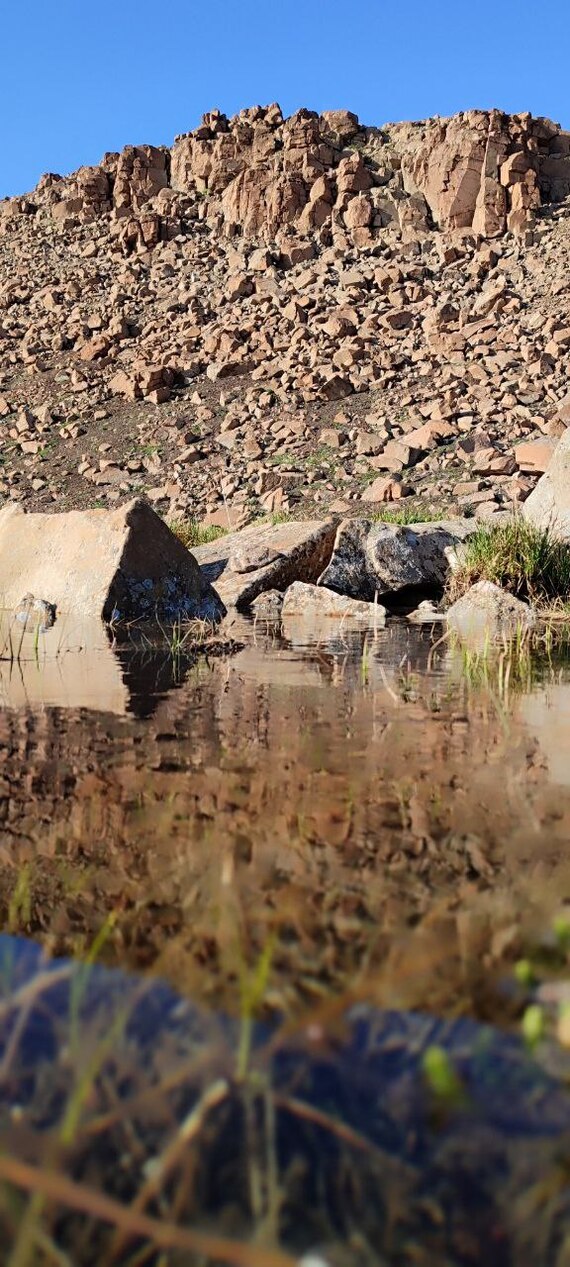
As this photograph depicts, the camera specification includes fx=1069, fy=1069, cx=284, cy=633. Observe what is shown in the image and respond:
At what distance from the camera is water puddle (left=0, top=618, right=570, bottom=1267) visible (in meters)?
0.94

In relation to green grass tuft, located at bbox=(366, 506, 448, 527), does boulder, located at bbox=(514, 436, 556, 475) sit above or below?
above

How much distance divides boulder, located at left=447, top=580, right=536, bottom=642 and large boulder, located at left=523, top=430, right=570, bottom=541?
5.48ft

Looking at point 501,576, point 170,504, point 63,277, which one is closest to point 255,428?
point 170,504

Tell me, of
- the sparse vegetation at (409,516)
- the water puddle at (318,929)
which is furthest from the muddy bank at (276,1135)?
the sparse vegetation at (409,516)

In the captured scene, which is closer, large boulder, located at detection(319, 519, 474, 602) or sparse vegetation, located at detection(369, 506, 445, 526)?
large boulder, located at detection(319, 519, 474, 602)

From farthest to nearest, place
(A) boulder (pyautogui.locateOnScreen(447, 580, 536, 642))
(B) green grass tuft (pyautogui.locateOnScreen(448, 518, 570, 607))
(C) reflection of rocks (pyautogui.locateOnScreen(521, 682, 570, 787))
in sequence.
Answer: (B) green grass tuft (pyautogui.locateOnScreen(448, 518, 570, 607)) → (A) boulder (pyautogui.locateOnScreen(447, 580, 536, 642)) → (C) reflection of rocks (pyautogui.locateOnScreen(521, 682, 570, 787))

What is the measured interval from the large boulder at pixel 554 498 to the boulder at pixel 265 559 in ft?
7.34

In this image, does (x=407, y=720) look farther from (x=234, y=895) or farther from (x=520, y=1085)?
(x=520, y=1085)

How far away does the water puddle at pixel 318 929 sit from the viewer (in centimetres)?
94

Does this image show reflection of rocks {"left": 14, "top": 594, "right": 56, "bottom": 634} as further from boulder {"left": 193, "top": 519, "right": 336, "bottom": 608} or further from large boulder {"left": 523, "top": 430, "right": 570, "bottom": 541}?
large boulder {"left": 523, "top": 430, "right": 570, "bottom": 541}

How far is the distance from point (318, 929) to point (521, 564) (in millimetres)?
9144

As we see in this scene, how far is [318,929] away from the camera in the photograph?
151 centimetres

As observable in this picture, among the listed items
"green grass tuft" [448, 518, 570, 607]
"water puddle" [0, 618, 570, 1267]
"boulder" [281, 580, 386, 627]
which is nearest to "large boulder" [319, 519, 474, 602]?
"boulder" [281, 580, 386, 627]

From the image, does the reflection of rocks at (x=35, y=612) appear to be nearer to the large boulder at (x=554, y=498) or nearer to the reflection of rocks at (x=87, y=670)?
the reflection of rocks at (x=87, y=670)
